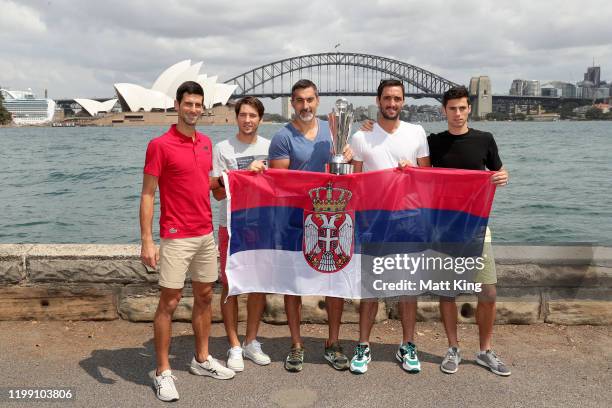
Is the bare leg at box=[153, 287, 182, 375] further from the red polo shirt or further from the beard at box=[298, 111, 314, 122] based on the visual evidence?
the beard at box=[298, 111, 314, 122]

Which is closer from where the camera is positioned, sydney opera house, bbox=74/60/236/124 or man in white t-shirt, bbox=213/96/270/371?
man in white t-shirt, bbox=213/96/270/371

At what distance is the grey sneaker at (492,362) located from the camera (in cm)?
346

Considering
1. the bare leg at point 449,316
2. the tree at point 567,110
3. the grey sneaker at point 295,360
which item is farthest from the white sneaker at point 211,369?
the tree at point 567,110

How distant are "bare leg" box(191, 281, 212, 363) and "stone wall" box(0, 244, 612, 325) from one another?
0.79 meters

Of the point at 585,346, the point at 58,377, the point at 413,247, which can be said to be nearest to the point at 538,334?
the point at 585,346

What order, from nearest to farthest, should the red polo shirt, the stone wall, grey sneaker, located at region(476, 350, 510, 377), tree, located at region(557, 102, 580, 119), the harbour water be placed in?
1. the red polo shirt
2. grey sneaker, located at region(476, 350, 510, 377)
3. the stone wall
4. the harbour water
5. tree, located at region(557, 102, 580, 119)

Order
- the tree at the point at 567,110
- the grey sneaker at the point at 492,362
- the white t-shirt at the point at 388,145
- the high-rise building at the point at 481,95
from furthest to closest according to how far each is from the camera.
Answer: the tree at the point at 567,110 → the high-rise building at the point at 481,95 → the white t-shirt at the point at 388,145 → the grey sneaker at the point at 492,362

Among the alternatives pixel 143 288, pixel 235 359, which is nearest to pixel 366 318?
pixel 235 359

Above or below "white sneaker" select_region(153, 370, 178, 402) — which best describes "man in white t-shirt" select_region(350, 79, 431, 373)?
above

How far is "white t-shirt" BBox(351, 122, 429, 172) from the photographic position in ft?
11.8

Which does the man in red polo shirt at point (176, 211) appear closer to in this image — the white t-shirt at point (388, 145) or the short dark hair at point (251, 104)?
the short dark hair at point (251, 104)

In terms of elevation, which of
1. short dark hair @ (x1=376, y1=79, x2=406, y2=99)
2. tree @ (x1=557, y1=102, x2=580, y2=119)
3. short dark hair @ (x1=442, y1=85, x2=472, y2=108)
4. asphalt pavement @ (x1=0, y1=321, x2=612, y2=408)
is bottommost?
asphalt pavement @ (x1=0, y1=321, x2=612, y2=408)

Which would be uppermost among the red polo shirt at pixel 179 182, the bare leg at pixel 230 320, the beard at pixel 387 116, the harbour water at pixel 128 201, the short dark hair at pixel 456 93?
the short dark hair at pixel 456 93

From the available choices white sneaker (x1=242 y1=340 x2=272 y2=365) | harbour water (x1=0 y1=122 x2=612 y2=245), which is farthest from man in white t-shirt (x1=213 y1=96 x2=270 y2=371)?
harbour water (x1=0 y1=122 x2=612 y2=245)
